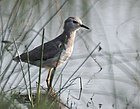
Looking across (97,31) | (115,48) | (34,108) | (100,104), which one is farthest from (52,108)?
(97,31)

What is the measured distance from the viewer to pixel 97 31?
29.1 feet

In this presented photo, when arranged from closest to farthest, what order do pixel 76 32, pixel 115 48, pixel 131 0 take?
pixel 115 48, pixel 76 32, pixel 131 0

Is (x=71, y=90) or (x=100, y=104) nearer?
(x=100, y=104)

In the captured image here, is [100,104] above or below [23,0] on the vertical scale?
below

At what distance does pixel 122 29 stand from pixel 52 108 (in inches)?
163

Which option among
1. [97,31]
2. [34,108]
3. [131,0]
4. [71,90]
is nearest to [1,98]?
[34,108]

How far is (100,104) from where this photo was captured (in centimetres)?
639

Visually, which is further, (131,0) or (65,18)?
(131,0)

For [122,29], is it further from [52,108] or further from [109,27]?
[52,108]

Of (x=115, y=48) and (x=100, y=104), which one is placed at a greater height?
(x=115, y=48)

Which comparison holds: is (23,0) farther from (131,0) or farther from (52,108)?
(131,0)

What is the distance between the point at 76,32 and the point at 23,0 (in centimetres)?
269

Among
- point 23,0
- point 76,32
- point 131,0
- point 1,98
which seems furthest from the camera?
point 131,0

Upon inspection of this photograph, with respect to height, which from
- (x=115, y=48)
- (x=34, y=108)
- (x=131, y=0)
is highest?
(x=131, y=0)
